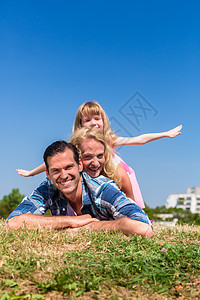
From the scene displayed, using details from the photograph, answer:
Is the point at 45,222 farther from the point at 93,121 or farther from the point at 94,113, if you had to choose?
the point at 94,113

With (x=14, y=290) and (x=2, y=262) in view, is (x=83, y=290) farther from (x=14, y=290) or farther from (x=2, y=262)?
(x=2, y=262)

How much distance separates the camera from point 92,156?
566 centimetres

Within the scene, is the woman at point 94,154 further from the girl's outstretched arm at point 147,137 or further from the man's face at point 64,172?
the girl's outstretched arm at point 147,137

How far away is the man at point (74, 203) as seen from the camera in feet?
15.4

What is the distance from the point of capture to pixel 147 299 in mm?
2771

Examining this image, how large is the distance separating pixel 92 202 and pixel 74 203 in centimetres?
39

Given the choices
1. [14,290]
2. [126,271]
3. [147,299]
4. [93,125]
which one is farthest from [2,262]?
[93,125]

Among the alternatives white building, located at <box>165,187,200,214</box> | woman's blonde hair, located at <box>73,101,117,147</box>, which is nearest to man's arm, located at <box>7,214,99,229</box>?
woman's blonde hair, located at <box>73,101,117,147</box>

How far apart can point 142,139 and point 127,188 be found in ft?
6.98

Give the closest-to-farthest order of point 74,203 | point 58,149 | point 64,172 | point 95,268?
point 95,268 < point 64,172 < point 58,149 < point 74,203

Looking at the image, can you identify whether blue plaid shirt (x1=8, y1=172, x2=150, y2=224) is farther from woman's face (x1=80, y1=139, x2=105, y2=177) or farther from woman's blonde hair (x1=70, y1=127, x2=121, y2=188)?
woman's blonde hair (x1=70, y1=127, x2=121, y2=188)

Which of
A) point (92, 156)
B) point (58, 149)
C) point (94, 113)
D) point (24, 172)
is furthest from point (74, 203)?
point (24, 172)

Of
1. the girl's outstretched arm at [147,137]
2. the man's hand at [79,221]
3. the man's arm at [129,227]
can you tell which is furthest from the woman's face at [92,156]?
the girl's outstretched arm at [147,137]

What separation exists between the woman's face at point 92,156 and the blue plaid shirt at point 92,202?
0.24 meters
